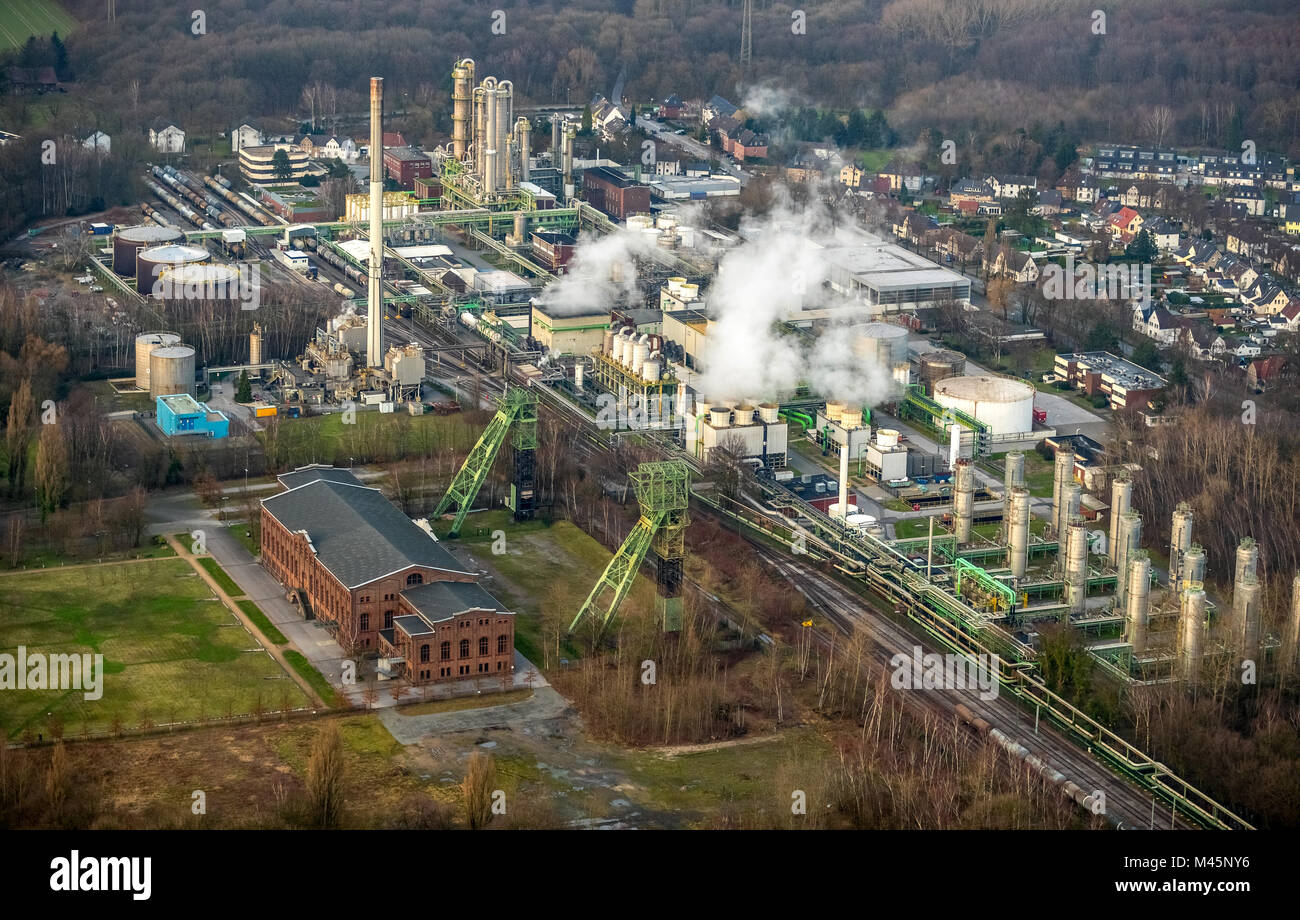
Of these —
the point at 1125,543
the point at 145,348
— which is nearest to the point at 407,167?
the point at 145,348

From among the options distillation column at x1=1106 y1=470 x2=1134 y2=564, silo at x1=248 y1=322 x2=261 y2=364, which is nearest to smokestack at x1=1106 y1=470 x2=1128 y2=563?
distillation column at x1=1106 y1=470 x2=1134 y2=564

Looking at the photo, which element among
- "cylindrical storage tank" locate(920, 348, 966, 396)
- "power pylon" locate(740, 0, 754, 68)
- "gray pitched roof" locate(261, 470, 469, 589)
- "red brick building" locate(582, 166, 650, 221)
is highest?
"power pylon" locate(740, 0, 754, 68)

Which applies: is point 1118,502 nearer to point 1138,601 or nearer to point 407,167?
point 1138,601

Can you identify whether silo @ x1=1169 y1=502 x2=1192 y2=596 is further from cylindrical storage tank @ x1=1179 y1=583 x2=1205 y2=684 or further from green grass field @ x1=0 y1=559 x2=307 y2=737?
green grass field @ x1=0 y1=559 x2=307 y2=737

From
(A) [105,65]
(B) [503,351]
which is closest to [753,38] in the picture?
(A) [105,65]

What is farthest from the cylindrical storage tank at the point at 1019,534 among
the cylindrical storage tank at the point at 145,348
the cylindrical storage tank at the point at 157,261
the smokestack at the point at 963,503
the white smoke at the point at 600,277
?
the cylindrical storage tank at the point at 157,261

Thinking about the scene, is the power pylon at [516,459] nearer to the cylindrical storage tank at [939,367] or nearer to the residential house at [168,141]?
the cylindrical storage tank at [939,367]
